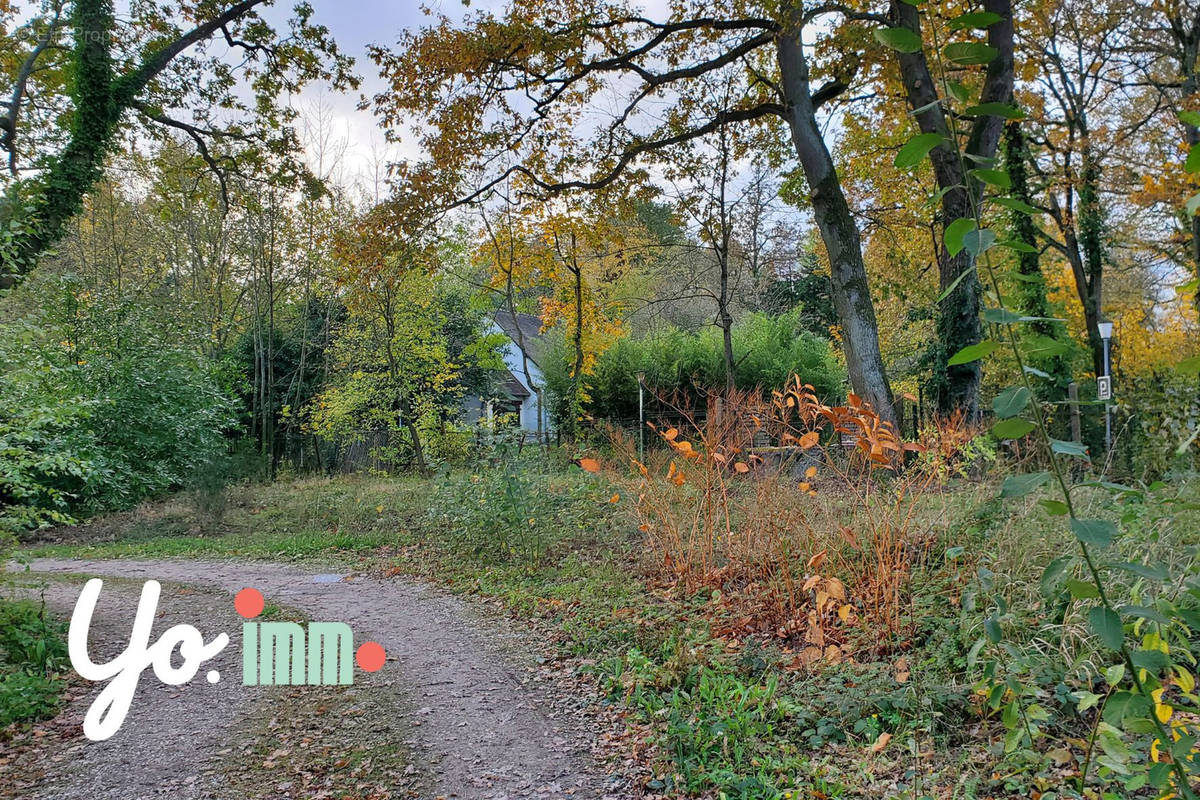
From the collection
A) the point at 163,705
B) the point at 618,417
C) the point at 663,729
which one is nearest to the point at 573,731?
the point at 663,729

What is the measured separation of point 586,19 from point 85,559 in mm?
9265

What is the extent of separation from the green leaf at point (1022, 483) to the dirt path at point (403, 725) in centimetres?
259

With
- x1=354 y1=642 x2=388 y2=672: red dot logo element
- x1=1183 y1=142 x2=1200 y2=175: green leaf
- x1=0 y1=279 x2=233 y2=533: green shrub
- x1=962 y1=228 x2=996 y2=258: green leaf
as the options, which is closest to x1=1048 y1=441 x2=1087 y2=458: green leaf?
x1=962 y1=228 x2=996 y2=258: green leaf

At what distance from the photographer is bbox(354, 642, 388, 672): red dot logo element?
469cm

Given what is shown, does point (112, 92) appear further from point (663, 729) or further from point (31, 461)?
point (663, 729)

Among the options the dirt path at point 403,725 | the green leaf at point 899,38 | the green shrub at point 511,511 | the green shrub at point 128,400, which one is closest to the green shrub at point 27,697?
the dirt path at point 403,725

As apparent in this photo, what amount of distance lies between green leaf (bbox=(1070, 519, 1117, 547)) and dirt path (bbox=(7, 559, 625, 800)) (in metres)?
2.64

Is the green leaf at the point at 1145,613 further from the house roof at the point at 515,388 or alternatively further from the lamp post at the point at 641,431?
the house roof at the point at 515,388

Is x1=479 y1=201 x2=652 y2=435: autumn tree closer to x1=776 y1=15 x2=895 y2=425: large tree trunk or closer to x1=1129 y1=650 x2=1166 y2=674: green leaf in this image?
x1=776 y1=15 x2=895 y2=425: large tree trunk

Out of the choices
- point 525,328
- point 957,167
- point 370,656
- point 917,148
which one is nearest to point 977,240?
point 917,148

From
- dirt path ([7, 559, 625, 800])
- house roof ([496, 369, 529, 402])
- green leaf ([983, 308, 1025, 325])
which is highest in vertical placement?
house roof ([496, 369, 529, 402])

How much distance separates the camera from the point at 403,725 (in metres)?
3.78

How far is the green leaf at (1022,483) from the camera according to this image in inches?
40.1

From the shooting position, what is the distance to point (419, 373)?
54.1ft
